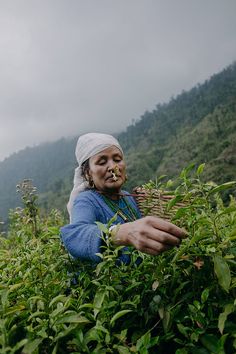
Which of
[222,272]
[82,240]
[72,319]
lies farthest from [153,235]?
[82,240]

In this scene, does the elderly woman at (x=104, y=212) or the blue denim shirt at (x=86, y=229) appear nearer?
the elderly woman at (x=104, y=212)

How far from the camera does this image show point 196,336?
1223mm

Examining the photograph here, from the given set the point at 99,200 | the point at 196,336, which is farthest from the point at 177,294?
the point at 99,200

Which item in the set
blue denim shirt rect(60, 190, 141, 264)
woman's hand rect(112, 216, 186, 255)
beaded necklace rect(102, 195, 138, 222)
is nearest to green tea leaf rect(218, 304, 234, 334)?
woman's hand rect(112, 216, 186, 255)

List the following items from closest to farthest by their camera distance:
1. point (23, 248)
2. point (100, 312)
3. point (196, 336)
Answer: point (196, 336), point (100, 312), point (23, 248)

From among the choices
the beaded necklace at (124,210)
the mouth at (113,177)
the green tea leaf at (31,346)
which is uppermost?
the mouth at (113,177)

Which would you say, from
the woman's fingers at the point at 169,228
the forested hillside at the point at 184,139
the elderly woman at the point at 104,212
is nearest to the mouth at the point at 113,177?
the elderly woman at the point at 104,212

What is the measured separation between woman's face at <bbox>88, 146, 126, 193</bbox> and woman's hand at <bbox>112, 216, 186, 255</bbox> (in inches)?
45.5

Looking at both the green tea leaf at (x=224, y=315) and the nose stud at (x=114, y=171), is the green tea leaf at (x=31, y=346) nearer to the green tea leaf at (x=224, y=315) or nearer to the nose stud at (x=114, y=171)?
the green tea leaf at (x=224, y=315)

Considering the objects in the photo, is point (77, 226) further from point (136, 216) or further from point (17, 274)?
point (136, 216)

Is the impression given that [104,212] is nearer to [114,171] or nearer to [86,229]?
[114,171]

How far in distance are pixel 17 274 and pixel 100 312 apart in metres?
0.56

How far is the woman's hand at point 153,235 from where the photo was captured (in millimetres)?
1298

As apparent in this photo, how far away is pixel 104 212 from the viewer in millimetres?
2447
